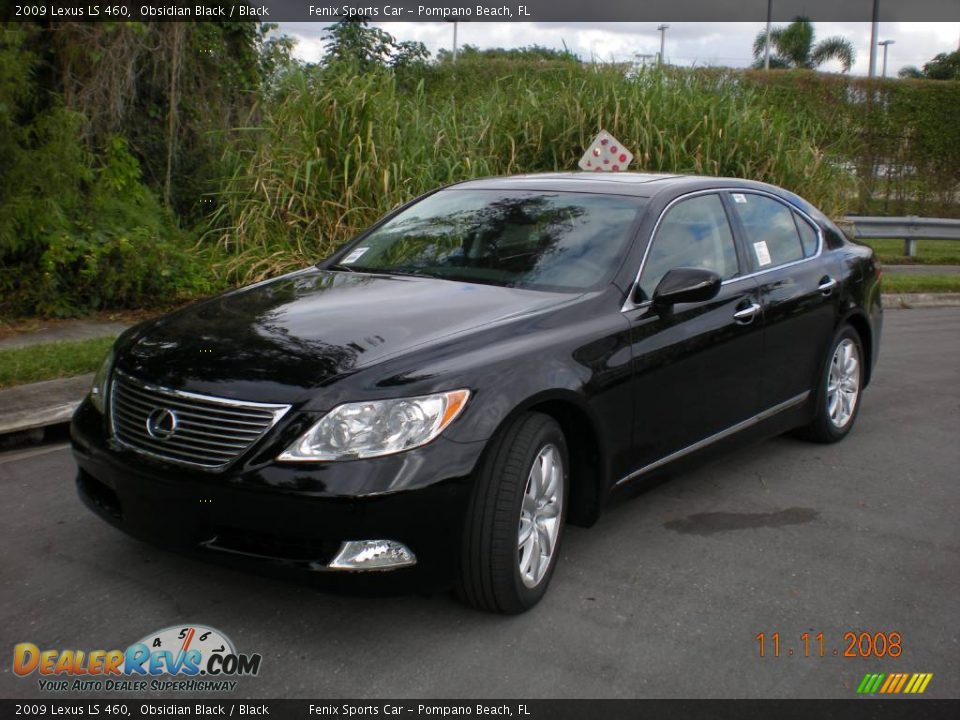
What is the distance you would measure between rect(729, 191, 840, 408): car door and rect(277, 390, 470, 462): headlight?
2357 millimetres

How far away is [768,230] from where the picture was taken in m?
5.57

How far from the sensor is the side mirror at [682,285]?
4.41 metres

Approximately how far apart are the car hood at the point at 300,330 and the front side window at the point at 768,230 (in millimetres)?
1560

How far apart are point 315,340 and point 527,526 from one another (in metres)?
1.03

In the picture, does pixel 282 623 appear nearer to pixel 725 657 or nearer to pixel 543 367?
pixel 543 367

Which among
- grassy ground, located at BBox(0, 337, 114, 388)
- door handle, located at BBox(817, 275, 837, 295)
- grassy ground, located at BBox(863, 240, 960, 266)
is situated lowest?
grassy ground, located at BBox(863, 240, 960, 266)

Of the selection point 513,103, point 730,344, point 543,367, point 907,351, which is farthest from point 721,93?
point 543,367

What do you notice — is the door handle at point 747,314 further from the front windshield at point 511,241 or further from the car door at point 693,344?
the front windshield at point 511,241

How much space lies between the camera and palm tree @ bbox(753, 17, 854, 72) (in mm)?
57750

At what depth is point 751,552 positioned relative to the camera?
4512 millimetres

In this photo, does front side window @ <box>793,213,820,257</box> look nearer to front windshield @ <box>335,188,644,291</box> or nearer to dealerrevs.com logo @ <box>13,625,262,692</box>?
front windshield @ <box>335,188,644,291</box>

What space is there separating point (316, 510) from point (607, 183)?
2.52 meters

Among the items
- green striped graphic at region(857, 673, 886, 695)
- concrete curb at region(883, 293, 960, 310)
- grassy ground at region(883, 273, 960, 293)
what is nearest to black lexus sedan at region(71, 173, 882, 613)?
green striped graphic at region(857, 673, 886, 695)
